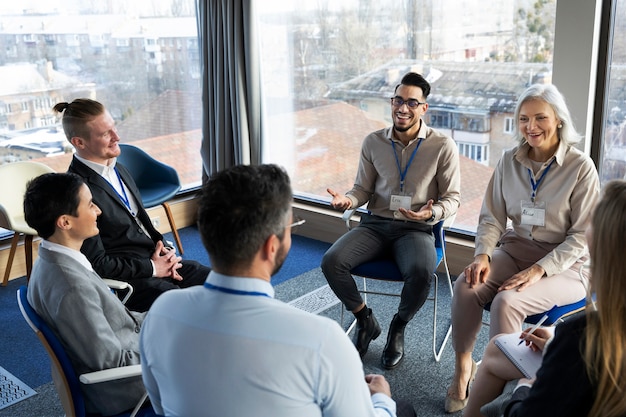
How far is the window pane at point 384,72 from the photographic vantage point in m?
4.14

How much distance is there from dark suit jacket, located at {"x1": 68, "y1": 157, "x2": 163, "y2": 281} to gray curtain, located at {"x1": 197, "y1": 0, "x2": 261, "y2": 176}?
2578 mm

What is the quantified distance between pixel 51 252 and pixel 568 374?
5.32 feet

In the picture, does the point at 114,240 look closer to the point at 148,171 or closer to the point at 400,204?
the point at 400,204

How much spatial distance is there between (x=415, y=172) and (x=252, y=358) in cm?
236

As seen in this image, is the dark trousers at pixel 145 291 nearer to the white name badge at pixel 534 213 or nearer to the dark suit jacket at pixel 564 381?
the white name badge at pixel 534 213

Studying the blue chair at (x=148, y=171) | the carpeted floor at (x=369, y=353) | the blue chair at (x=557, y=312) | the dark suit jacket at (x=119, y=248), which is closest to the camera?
the blue chair at (x=557, y=312)

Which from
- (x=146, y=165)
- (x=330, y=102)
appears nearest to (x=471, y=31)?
(x=330, y=102)

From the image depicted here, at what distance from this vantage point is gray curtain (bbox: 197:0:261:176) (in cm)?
536

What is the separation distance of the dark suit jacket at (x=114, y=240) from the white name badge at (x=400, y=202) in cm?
130

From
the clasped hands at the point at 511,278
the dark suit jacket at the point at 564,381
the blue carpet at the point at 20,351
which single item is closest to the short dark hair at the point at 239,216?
the dark suit jacket at the point at 564,381

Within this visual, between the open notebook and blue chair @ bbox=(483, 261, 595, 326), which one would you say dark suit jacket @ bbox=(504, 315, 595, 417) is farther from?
blue chair @ bbox=(483, 261, 595, 326)

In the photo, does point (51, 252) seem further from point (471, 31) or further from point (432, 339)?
point (471, 31)

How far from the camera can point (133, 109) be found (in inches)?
218

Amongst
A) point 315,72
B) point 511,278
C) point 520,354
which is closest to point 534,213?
point 511,278
